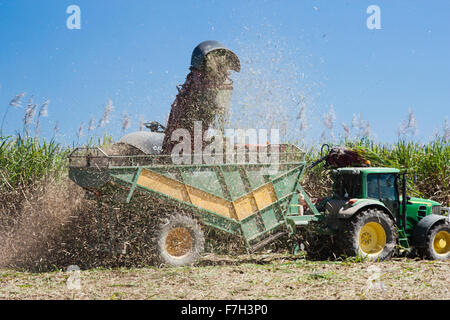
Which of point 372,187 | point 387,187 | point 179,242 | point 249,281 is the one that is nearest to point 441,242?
point 387,187

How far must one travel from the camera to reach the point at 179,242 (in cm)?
730

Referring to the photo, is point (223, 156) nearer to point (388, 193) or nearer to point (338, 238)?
point (338, 238)

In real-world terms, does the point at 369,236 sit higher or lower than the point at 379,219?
lower

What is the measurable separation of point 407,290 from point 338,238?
1861 millimetres

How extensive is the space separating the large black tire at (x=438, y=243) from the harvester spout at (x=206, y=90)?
370 centimetres

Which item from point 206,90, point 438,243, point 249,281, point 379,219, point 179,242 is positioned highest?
point 206,90

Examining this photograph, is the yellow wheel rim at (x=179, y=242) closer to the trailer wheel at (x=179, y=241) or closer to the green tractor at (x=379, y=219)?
the trailer wheel at (x=179, y=241)

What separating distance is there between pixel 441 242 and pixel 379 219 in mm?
1381

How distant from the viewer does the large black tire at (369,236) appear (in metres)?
7.16

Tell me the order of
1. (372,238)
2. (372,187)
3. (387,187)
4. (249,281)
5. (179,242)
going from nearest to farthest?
(249,281) < (179,242) < (372,238) < (372,187) < (387,187)

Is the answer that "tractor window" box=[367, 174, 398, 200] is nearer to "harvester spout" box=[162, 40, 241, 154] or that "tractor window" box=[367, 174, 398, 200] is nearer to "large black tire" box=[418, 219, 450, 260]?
"large black tire" box=[418, 219, 450, 260]

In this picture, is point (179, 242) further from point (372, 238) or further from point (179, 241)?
point (372, 238)

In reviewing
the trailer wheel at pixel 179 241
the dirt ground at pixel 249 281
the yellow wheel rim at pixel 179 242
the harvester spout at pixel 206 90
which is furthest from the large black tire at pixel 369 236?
the harvester spout at pixel 206 90

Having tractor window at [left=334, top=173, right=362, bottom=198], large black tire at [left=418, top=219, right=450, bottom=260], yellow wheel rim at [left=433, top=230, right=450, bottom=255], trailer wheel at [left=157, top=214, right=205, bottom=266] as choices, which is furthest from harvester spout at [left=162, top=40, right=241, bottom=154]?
yellow wheel rim at [left=433, top=230, right=450, bottom=255]
